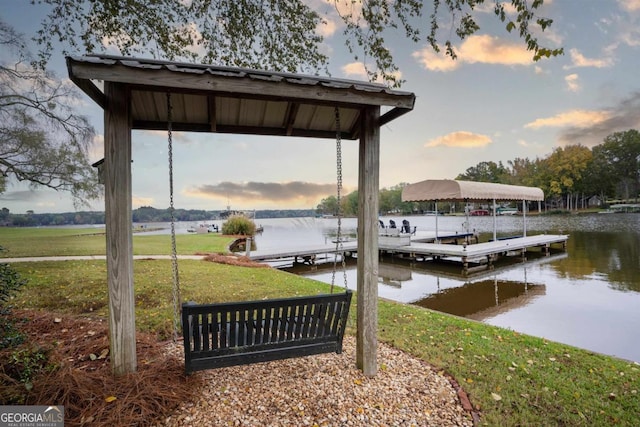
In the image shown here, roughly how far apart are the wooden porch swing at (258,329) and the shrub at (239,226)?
61.6ft

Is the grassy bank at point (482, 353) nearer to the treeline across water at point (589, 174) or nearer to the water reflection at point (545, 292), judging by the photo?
the water reflection at point (545, 292)

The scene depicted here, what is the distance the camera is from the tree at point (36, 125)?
26.8 feet

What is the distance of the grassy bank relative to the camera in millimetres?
2752

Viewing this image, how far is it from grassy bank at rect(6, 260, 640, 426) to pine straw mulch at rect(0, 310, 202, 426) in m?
1.14

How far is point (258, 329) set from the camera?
2.86m

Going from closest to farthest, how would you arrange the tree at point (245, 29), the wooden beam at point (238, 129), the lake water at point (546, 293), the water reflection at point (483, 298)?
the wooden beam at point (238, 129), the lake water at point (546, 293), the tree at point (245, 29), the water reflection at point (483, 298)

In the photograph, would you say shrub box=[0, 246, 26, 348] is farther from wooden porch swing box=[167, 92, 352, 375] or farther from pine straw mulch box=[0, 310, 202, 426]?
wooden porch swing box=[167, 92, 352, 375]

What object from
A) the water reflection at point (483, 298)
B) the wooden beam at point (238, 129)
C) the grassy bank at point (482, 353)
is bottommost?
the water reflection at point (483, 298)

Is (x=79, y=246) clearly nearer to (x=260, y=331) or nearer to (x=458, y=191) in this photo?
(x=260, y=331)

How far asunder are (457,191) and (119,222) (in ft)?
44.4

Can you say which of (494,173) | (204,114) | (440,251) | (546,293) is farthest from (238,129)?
(494,173)

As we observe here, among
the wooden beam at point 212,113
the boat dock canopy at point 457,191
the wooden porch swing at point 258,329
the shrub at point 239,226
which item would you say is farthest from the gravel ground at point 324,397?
the shrub at point 239,226

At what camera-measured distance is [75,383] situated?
240 cm

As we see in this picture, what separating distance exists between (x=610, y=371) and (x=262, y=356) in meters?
4.00
